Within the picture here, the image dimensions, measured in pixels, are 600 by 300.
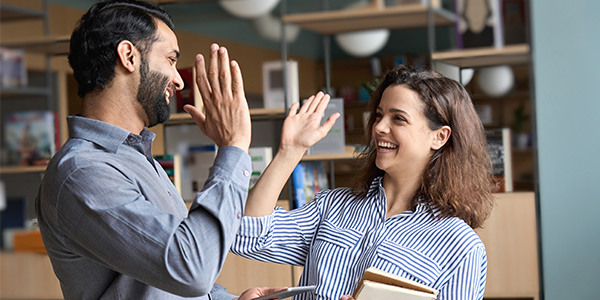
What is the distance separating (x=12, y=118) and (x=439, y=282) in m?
2.57

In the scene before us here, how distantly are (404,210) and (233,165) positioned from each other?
58cm

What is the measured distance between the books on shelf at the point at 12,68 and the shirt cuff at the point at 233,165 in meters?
2.34

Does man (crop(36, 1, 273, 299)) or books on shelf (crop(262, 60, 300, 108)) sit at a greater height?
books on shelf (crop(262, 60, 300, 108))

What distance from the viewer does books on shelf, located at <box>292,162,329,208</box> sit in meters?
2.66

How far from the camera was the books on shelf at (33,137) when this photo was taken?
9.16 ft

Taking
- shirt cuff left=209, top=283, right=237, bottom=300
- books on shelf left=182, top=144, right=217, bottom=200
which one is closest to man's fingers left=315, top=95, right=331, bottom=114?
shirt cuff left=209, top=283, right=237, bottom=300

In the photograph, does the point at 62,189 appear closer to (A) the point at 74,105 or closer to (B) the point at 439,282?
(B) the point at 439,282

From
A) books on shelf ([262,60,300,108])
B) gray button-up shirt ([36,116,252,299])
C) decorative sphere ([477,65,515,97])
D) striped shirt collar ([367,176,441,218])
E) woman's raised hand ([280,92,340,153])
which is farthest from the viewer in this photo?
decorative sphere ([477,65,515,97])

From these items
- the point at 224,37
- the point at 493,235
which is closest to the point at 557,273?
the point at 493,235

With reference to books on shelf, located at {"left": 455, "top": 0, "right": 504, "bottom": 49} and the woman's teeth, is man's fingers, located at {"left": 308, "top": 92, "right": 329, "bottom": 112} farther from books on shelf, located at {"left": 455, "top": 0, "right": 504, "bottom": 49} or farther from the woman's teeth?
books on shelf, located at {"left": 455, "top": 0, "right": 504, "bottom": 49}

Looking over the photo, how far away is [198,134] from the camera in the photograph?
2.89 meters

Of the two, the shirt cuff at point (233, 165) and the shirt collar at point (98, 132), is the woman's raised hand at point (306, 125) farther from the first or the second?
the shirt collar at point (98, 132)

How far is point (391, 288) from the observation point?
0.98 metres

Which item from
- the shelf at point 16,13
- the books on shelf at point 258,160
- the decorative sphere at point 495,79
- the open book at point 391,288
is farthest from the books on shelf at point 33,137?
the decorative sphere at point 495,79
